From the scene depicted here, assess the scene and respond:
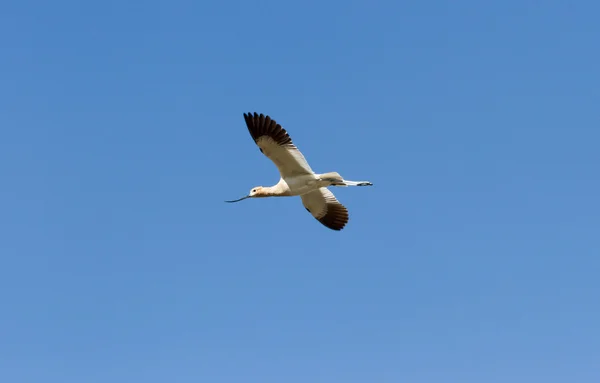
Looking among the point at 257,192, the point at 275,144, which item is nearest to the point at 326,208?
the point at 257,192

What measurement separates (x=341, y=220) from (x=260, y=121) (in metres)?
6.35

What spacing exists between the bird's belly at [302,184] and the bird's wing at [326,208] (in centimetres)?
214

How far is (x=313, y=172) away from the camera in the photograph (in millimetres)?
31656

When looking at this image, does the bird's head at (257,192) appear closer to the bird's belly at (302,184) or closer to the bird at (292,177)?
the bird at (292,177)

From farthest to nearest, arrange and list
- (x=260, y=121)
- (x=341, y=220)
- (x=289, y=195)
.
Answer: (x=341, y=220) → (x=289, y=195) → (x=260, y=121)

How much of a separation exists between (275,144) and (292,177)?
6.01 ft

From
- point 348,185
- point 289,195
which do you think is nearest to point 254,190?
point 289,195

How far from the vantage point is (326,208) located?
34969 millimetres

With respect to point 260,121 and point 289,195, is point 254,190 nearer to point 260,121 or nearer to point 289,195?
point 289,195

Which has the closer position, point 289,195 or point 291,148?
point 291,148

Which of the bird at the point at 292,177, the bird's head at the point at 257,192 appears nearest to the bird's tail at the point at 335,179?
the bird at the point at 292,177

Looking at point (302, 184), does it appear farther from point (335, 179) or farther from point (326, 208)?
point (326, 208)

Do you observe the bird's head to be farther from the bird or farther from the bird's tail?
the bird's tail

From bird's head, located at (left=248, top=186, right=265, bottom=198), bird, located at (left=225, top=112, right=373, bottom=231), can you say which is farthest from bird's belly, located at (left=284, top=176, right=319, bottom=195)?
bird's head, located at (left=248, top=186, right=265, bottom=198)
